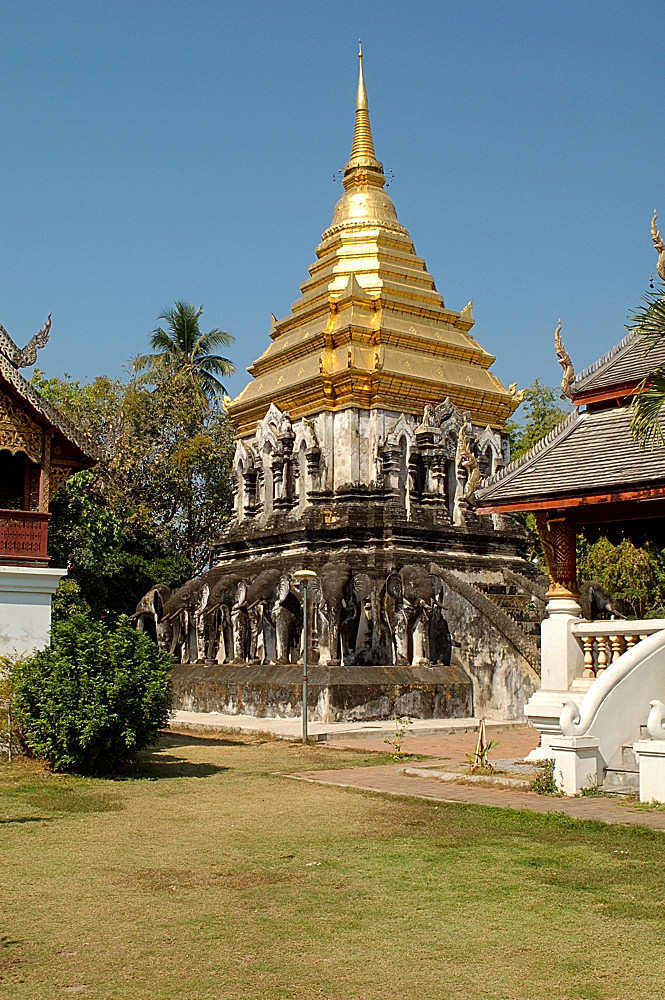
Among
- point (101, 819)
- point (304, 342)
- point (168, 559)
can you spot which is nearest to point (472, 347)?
point (304, 342)

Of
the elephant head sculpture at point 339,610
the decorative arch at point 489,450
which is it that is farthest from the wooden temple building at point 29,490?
the decorative arch at point 489,450

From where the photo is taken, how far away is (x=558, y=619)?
40.2ft

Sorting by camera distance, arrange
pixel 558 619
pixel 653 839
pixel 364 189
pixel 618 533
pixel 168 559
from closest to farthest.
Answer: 1. pixel 653 839
2. pixel 558 619
3. pixel 618 533
4. pixel 364 189
5. pixel 168 559

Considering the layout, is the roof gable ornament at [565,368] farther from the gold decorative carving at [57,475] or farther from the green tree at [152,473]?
the green tree at [152,473]

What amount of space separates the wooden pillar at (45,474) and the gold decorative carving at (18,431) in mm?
77

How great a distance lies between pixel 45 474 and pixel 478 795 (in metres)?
7.50

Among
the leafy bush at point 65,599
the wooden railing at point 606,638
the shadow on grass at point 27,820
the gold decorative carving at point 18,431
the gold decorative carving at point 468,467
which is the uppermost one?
the gold decorative carving at point 468,467

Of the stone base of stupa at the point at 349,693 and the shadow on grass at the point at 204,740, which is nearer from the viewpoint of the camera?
the shadow on grass at the point at 204,740

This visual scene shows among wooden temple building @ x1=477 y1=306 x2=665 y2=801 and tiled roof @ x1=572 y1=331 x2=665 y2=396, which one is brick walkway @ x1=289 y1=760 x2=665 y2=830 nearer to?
wooden temple building @ x1=477 y1=306 x2=665 y2=801

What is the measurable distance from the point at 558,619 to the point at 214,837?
213 inches

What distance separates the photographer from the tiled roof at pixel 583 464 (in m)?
11.6

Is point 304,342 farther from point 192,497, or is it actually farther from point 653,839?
point 653,839

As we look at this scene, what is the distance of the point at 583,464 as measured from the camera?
40.9 ft

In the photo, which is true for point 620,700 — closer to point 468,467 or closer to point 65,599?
point 468,467
